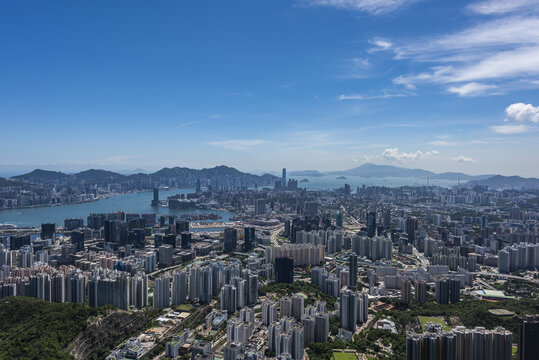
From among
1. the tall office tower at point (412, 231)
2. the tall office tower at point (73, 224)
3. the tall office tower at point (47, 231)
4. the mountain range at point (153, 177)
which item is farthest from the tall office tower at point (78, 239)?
the mountain range at point (153, 177)

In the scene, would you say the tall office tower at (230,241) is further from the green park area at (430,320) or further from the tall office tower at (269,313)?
the green park area at (430,320)

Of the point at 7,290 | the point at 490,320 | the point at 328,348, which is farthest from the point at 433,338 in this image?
the point at 7,290

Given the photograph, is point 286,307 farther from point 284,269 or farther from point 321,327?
point 284,269

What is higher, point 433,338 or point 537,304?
point 433,338

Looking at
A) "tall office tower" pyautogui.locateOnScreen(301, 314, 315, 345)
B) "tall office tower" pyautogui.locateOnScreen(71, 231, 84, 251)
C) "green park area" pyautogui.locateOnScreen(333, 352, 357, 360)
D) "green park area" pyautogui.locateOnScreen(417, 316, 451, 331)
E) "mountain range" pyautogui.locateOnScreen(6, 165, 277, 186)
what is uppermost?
"mountain range" pyautogui.locateOnScreen(6, 165, 277, 186)

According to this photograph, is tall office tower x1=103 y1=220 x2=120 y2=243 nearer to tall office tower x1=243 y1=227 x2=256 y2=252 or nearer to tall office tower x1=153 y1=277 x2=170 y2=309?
tall office tower x1=243 y1=227 x2=256 y2=252

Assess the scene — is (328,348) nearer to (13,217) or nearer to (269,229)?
(269,229)

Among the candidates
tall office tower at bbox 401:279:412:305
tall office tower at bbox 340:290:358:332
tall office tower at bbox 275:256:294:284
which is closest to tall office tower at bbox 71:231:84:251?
tall office tower at bbox 275:256:294:284
